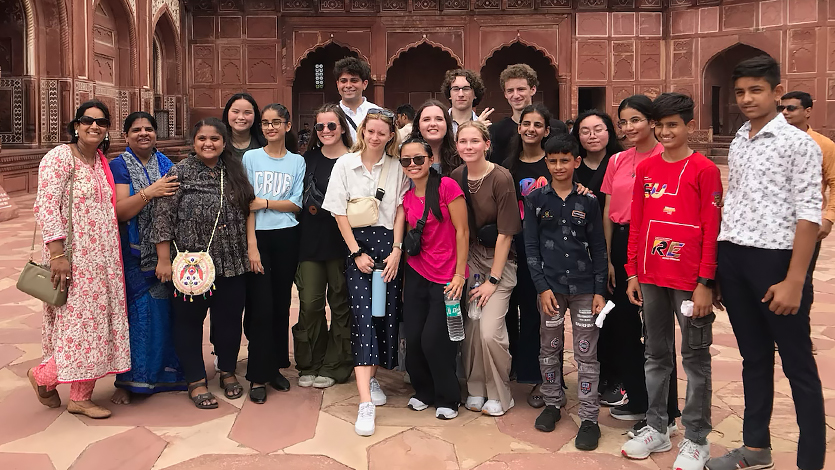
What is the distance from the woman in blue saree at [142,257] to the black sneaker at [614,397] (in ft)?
7.56

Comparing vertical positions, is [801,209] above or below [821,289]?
above

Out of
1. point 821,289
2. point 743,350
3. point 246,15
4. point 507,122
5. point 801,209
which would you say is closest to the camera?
point 801,209

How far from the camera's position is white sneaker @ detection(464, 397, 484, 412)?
3414 mm

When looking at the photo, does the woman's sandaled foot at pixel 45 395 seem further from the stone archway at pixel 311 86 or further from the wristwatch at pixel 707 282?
the stone archway at pixel 311 86

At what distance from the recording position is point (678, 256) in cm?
270

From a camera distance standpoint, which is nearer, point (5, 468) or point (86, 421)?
point (5, 468)

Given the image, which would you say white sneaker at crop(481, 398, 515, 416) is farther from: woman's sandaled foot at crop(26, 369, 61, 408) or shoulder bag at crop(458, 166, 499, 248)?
woman's sandaled foot at crop(26, 369, 61, 408)

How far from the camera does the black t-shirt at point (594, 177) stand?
11.3 feet

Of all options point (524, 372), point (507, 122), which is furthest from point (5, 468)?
point (507, 122)

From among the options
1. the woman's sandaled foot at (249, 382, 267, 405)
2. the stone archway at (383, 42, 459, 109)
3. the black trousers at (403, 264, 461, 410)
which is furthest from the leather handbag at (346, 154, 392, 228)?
the stone archway at (383, 42, 459, 109)

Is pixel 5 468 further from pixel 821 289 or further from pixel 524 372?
pixel 821 289

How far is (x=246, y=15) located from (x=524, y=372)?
15.8 m

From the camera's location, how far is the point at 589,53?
17516 millimetres

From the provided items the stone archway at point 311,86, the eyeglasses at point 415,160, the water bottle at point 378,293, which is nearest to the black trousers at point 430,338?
the water bottle at point 378,293
